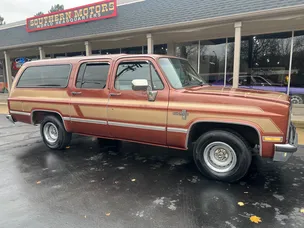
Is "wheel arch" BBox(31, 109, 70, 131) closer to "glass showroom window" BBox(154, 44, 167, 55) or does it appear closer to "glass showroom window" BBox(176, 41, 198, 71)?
"glass showroom window" BBox(176, 41, 198, 71)

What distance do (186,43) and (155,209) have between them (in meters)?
11.8

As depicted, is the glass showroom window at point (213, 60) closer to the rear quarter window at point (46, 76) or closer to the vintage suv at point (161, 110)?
the vintage suv at point (161, 110)

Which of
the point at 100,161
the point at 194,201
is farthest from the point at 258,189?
the point at 100,161

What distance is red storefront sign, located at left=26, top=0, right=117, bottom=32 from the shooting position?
12.4 m

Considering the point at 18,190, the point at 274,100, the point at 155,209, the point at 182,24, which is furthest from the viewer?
the point at 182,24

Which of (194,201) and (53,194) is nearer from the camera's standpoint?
(194,201)

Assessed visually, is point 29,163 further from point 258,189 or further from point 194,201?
point 258,189

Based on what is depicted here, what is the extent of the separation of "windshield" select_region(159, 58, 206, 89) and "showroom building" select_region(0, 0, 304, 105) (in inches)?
184

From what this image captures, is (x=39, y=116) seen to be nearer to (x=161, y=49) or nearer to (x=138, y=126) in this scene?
(x=138, y=126)

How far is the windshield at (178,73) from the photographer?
14.2ft

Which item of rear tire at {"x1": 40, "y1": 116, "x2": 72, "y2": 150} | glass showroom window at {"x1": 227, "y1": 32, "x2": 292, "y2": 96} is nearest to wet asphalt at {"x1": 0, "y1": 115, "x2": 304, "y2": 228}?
rear tire at {"x1": 40, "y1": 116, "x2": 72, "y2": 150}

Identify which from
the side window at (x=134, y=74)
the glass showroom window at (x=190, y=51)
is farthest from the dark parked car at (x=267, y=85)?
the side window at (x=134, y=74)

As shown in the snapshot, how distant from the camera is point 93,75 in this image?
511 centimetres

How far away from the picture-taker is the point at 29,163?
5059 millimetres
